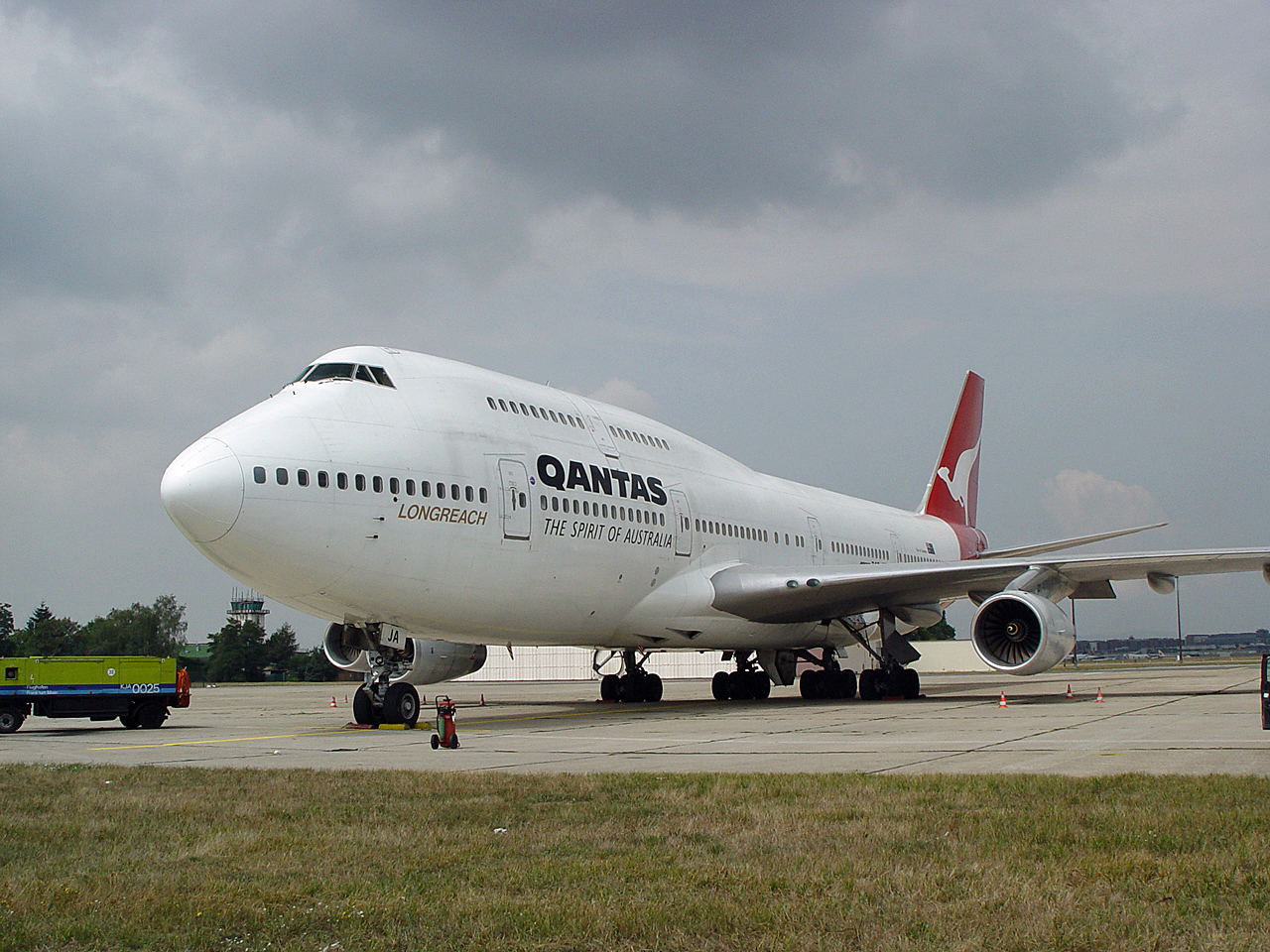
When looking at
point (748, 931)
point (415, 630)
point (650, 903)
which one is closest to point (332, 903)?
point (650, 903)

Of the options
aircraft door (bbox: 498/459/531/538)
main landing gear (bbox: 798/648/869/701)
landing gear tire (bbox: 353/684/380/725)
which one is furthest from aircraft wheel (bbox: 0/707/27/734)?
main landing gear (bbox: 798/648/869/701)

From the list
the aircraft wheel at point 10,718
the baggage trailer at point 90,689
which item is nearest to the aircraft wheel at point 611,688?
the baggage trailer at point 90,689

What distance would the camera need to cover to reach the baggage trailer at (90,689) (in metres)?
17.0

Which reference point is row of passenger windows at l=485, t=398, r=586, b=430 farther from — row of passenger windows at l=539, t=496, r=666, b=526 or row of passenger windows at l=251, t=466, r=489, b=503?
row of passenger windows at l=251, t=466, r=489, b=503

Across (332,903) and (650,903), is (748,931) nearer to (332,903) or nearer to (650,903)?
(650,903)

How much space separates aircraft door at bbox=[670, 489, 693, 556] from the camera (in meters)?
20.1

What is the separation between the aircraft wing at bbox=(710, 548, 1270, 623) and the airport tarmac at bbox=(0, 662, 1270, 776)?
214 centimetres

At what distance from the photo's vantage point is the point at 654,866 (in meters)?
5.32

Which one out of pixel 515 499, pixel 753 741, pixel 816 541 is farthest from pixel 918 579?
pixel 753 741

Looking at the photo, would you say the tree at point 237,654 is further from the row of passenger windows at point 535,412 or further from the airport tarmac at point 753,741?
the row of passenger windows at point 535,412

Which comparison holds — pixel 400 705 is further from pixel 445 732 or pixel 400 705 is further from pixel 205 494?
pixel 205 494

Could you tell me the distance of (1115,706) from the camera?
1753 centimetres

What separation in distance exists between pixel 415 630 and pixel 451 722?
12.9ft

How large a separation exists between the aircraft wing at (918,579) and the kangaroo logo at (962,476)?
1324 centimetres
